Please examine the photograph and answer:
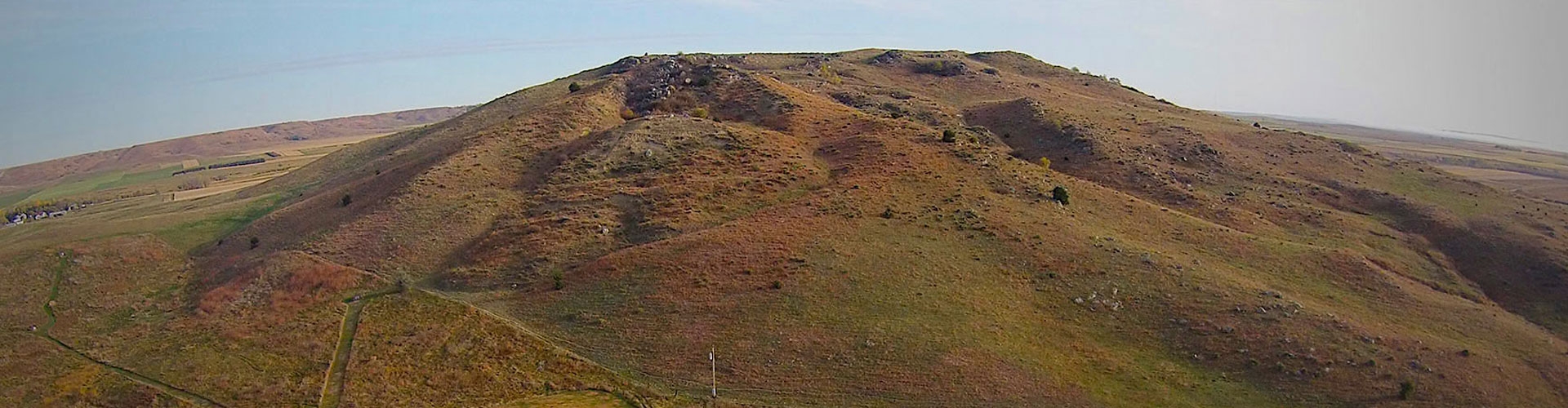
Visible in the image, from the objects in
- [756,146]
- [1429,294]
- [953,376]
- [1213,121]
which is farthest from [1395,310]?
[1213,121]

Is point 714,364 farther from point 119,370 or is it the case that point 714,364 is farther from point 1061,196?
point 1061,196

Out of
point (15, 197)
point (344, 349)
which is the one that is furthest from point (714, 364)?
point (15, 197)

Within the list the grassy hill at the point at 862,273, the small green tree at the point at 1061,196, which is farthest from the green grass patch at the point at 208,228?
the small green tree at the point at 1061,196

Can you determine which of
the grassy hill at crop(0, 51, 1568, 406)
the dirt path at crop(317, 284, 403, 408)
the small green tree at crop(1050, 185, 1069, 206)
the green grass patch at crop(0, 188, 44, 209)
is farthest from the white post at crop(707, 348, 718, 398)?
the green grass patch at crop(0, 188, 44, 209)

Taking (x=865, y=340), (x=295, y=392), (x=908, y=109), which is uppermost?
(x=908, y=109)

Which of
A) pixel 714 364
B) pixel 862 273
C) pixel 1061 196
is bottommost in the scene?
pixel 714 364

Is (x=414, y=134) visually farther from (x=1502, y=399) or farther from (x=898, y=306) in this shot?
(x=1502, y=399)

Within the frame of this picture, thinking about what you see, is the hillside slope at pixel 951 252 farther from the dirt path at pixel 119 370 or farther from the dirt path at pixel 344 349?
the dirt path at pixel 119 370
